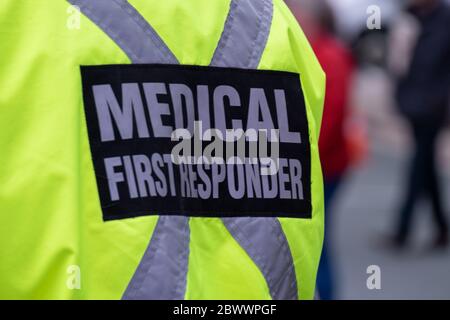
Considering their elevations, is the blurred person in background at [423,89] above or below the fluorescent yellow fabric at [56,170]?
above

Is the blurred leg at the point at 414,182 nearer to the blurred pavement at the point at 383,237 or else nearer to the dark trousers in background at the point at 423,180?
the dark trousers in background at the point at 423,180

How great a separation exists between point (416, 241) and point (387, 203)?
85.0 inches

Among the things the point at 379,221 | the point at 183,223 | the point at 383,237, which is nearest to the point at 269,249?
the point at 183,223

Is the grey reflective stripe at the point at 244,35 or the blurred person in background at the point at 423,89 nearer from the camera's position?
the grey reflective stripe at the point at 244,35

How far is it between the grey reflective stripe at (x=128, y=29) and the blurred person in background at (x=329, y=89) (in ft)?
12.5

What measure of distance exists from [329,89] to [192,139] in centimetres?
391

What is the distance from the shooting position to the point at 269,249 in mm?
2078

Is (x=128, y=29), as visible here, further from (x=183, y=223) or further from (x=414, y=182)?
(x=414, y=182)

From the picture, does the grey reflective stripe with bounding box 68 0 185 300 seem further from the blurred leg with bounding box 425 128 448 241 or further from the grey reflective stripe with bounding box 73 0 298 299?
the blurred leg with bounding box 425 128 448 241

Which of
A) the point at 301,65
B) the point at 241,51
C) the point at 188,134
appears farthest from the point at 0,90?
the point at 301,65

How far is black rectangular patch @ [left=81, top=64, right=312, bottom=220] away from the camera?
1907mm

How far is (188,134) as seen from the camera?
2.00 meters

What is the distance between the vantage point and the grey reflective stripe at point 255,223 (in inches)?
81.0

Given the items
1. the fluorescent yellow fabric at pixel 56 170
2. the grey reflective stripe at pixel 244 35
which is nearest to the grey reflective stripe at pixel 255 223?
the grey reflective stripe at pixel 244 35
